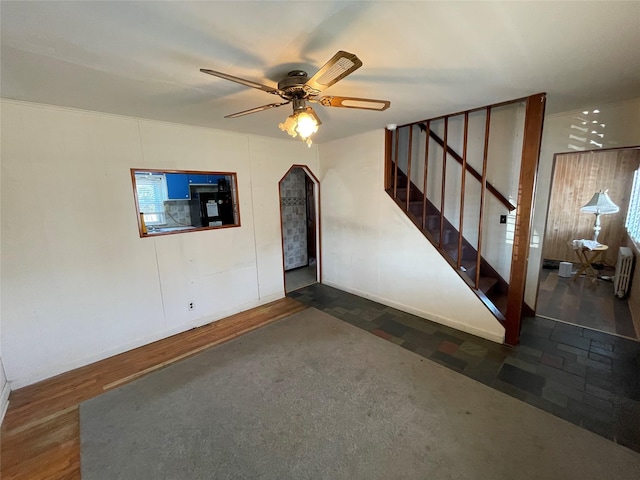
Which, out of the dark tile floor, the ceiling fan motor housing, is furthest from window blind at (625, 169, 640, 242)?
the ceiling fan motor housing

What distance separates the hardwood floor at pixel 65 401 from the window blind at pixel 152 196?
1.46 m

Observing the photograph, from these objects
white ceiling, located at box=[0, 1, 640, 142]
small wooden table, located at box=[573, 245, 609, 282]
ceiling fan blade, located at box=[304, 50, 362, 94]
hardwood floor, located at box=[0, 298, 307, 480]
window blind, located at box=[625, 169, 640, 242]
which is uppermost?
white ceiling, located at box=[0, 1, 640, 142]

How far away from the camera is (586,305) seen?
11.9 feet

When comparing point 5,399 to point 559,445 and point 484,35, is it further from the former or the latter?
point 484,35

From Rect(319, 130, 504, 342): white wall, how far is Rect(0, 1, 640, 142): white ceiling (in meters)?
1.53

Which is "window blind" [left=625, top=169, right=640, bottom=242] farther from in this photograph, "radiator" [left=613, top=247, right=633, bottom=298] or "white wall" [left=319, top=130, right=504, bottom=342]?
"white wall" [left=319, top=130, right=504, bottom=342]

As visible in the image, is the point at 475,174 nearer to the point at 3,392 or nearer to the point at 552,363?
the point at 552,363

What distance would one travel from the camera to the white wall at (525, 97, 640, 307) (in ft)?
8.61

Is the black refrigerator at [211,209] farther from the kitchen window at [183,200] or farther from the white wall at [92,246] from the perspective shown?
the white wall at [92,246]

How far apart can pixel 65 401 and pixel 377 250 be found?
367 centimetres

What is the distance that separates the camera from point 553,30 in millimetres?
1400

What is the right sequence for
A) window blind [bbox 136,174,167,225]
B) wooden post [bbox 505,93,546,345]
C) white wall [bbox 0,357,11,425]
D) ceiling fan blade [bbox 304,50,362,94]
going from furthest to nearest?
window blind [bbox 136,174,167,225] → wooden post [bbox 505,93,546,345] → white wall [bbox 0,357,11,425] → ceiling fan blade [bbox 304,50,362,94]

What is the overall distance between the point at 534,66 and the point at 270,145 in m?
3.07

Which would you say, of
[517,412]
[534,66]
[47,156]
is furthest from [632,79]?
[47,156]
